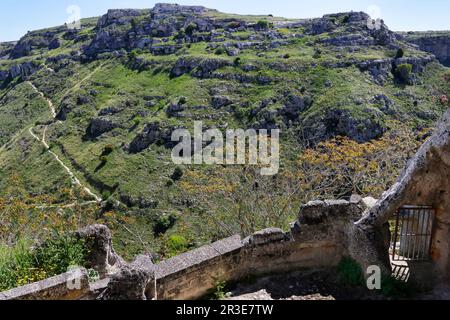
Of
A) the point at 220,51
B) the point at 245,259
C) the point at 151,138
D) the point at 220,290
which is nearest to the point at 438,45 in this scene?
the point at 220,51

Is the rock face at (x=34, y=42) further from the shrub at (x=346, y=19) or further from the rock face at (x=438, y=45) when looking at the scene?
the rock face at (x=438, y=45)

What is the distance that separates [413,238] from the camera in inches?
332

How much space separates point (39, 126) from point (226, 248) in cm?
6777

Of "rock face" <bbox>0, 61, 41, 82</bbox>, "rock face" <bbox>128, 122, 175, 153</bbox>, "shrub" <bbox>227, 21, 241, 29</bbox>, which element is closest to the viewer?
"rock face" <bbox>128, 122, 175, 153</bbox>

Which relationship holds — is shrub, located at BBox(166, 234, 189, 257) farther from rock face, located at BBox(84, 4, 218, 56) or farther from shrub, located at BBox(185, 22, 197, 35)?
shrub, located at BBox(185, 22, 197, 35)

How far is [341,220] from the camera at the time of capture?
8578 mm

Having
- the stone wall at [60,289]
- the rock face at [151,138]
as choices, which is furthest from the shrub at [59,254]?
the rock face at [151,138]

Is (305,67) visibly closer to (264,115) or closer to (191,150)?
(264,115)

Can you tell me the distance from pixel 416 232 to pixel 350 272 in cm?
159

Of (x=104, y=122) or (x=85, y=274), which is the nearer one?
(x=85, y=274)

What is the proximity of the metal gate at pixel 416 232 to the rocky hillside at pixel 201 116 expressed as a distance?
573 centimetres

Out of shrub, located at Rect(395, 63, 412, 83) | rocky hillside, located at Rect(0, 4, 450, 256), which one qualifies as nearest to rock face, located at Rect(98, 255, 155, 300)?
rocky hillside, located at Rect(0, 4, 450, 256)

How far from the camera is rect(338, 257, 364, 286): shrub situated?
26.3 ft

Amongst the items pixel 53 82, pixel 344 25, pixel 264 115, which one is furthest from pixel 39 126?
pixel 344 25
